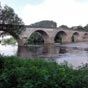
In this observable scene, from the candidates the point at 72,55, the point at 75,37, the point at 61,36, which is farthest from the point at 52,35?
the point at 72,55

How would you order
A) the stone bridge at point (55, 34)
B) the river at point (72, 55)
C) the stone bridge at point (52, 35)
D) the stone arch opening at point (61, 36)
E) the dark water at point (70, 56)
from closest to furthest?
1. the dark water at point (70, 56)
2. the river at point (72, 55)
3. the stone bridge at point (52, 35)
4. the stone bridge at point (55, 34)
5. the stone arch opening at point (61, 36)

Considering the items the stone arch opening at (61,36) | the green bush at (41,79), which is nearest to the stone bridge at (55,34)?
the stone arch opening at (61,36)

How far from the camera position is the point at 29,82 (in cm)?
593

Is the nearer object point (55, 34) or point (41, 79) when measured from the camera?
point (41, 79)

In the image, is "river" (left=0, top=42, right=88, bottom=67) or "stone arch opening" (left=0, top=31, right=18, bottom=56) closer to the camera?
"river" (left=0, top=42, right=88, bottom=67)

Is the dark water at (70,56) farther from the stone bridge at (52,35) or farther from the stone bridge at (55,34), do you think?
the stone bridge at (55,34)

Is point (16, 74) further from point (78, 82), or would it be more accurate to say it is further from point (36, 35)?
point (36, 35)

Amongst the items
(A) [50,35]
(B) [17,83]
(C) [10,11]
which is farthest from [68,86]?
(A) [50,35]

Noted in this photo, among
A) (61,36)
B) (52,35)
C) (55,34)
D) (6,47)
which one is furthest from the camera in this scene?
(61,36)

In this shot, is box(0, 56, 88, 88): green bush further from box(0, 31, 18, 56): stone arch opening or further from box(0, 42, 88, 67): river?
box(0, 31, 18, 56): stone arch opening

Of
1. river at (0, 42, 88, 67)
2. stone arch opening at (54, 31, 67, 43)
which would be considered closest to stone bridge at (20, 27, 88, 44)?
stone arch opening at (54, 31, 67, 43)

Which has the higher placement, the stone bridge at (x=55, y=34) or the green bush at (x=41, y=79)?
the stone bridge at (x=55, y=34)

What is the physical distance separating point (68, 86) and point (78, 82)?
A: 26 cm

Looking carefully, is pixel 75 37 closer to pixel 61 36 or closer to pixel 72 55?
pixel 61 36
